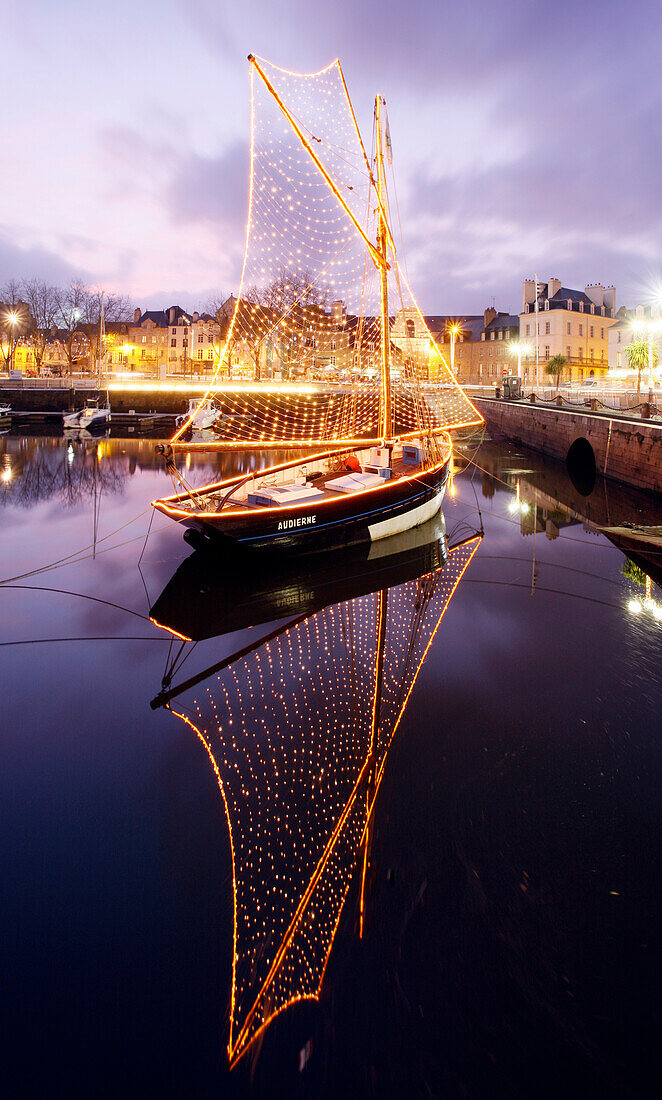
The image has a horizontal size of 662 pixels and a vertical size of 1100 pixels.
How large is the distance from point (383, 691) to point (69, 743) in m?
3.64

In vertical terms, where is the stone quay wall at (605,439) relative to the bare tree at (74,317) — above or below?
below

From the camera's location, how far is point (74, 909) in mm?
3934

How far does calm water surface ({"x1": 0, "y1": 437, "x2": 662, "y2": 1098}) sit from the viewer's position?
3.10 m

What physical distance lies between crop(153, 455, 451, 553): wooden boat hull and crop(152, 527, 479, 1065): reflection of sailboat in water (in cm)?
157

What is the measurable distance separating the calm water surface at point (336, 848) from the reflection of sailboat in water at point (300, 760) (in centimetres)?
3

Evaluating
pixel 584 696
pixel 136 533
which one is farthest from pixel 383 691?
pixel 136 533

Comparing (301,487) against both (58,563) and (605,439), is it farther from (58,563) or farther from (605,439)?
(605,439)

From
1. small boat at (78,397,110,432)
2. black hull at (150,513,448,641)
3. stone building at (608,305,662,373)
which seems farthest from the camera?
stone building at (608,305,662,373)

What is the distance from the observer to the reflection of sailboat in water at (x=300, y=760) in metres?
3.63

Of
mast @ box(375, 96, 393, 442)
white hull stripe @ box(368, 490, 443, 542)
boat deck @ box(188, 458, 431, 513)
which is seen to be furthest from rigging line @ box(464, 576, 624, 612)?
mast @ box(375, 96, 393, 442)

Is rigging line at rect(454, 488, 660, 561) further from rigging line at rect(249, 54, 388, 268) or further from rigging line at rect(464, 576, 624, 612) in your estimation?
rigging line at rect(249, 54, 388, 268)

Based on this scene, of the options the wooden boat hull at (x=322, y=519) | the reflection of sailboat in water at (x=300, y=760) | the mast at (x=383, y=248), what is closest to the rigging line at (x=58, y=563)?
the wooden boat hull at (x=322, y=519)

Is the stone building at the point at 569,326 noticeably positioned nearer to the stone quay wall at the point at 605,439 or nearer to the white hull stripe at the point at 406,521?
the stone quay wall at the point at 605,439

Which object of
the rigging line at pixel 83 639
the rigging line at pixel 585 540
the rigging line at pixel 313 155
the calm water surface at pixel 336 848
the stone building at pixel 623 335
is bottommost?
the calm water surface at pixel 336 848
